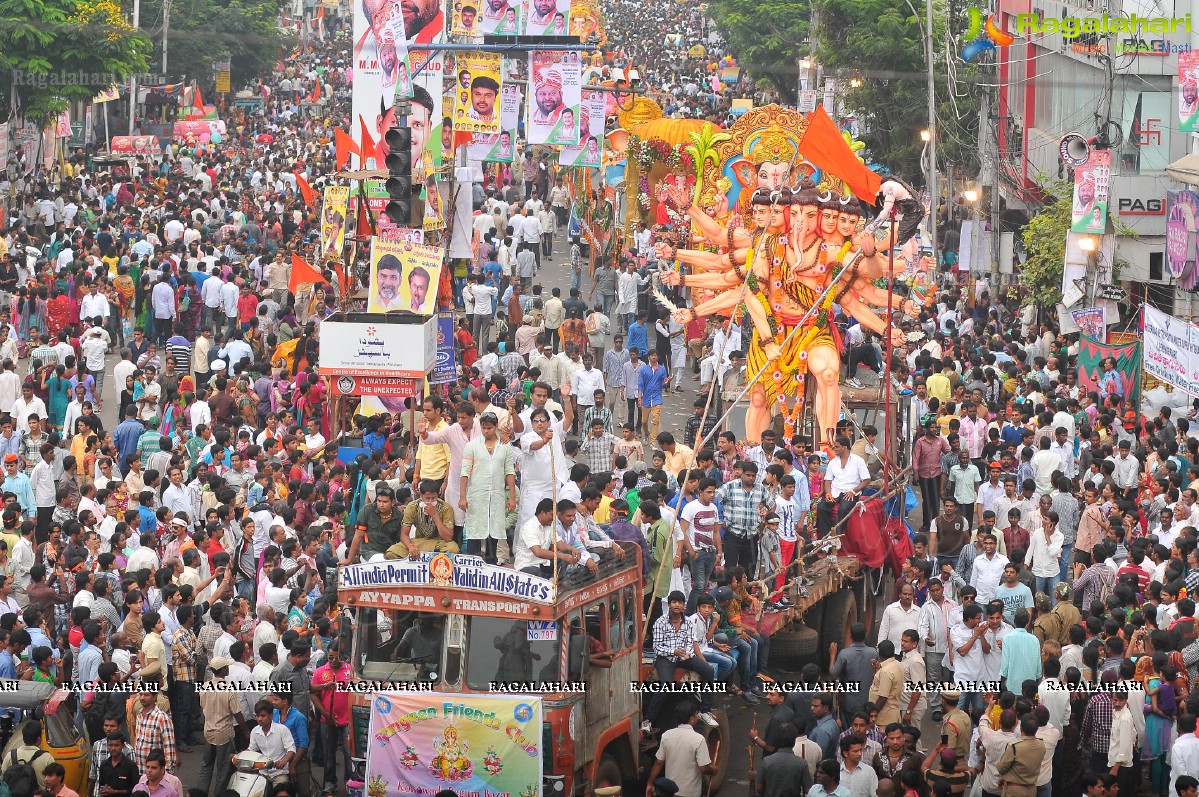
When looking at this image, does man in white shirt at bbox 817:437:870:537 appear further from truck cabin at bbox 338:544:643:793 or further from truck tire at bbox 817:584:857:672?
truck cabin at bbox 338:544:643:793

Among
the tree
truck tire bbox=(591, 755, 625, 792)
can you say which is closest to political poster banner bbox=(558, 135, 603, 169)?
the tree

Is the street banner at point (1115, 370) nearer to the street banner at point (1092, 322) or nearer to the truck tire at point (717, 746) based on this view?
the street banner at point (1092, 322)

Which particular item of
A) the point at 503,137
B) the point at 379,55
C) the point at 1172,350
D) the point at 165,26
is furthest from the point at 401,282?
the point at 165,26

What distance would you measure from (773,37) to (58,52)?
25.9 metres

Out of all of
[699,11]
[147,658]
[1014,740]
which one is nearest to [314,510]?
[147,658]

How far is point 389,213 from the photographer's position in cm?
1862

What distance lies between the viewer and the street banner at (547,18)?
121 feet

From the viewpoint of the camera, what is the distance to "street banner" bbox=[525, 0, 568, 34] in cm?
3684

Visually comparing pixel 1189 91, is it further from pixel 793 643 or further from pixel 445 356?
pixel 793 643

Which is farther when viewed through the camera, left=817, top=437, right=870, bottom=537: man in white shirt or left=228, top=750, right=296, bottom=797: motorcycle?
left=817, top=437, right=870, bottom=537: man in white shirt

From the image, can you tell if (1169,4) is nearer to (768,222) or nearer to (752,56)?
(768,222)

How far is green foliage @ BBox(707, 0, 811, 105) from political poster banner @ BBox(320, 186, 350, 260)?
34.7 m

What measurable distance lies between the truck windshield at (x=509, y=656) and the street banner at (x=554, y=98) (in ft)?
79.6

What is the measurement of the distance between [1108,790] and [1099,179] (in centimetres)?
1747
